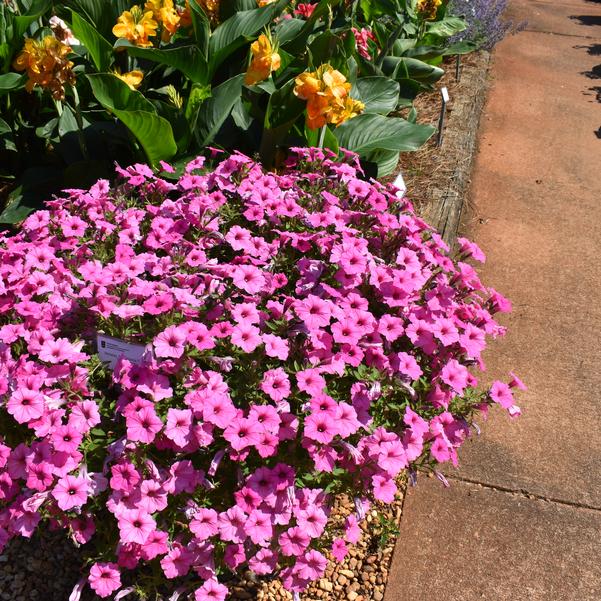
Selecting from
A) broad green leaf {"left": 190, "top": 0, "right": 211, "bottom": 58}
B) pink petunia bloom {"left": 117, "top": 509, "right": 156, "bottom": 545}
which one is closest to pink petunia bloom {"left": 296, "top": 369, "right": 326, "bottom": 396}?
pink petunia bloom {"left": 117, "top": 509, "right": 156, "bottom": 545}

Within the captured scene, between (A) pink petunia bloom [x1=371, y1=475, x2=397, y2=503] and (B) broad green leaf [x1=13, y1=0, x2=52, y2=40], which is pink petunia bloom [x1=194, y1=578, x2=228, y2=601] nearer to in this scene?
(A) pink petunia bloom [x1=371, y1=475, x2=397, y2=503]

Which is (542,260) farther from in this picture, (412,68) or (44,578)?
(44,578)

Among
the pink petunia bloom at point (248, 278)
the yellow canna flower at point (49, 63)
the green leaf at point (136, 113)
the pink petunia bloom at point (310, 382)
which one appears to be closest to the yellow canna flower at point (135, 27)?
the green leaf at point (136, 113)

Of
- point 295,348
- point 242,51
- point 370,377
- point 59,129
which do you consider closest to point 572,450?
point 370,377

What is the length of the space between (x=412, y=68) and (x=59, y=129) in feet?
7.73

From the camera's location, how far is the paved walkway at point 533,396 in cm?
243

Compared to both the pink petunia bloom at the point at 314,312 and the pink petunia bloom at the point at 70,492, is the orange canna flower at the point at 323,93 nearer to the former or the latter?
the pink petunia bloom at the point at 314,312

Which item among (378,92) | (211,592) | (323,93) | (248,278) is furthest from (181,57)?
(211,592)

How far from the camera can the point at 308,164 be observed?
286 cm

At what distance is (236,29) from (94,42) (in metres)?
0.71

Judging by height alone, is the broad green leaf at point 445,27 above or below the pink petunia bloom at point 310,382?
below

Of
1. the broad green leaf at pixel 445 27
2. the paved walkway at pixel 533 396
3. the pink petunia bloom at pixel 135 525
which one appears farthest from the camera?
the broad green leaf at pixel 445 27

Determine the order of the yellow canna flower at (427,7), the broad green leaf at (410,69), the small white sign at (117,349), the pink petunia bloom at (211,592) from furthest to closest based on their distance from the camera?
the yellow canna flower at (427,7), the broad green leaf at (410,69), the small white sign at (117,349), the pink petunia bloom at (211,592)

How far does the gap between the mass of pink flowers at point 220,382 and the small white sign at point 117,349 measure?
0.04m
